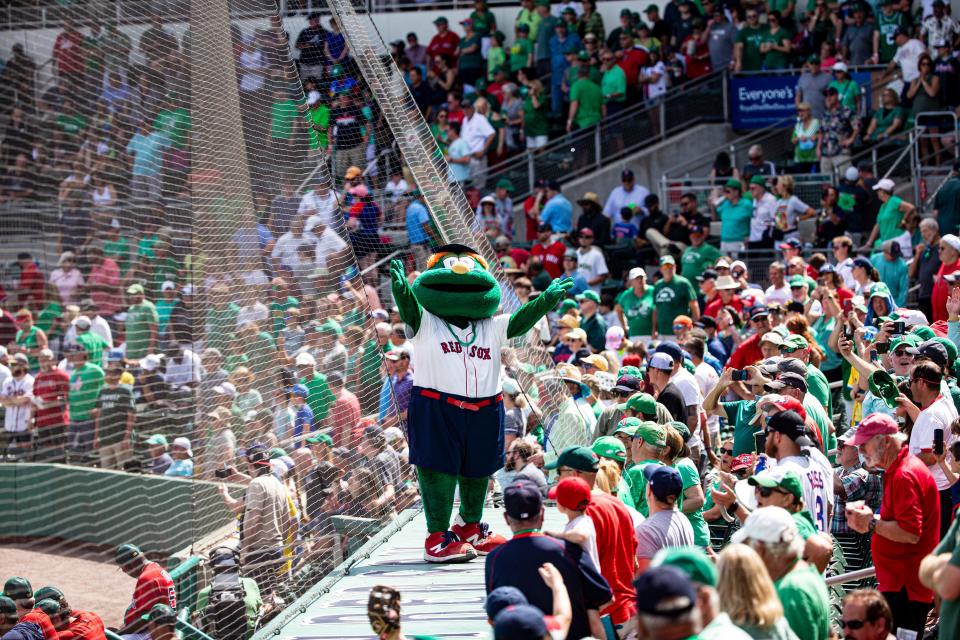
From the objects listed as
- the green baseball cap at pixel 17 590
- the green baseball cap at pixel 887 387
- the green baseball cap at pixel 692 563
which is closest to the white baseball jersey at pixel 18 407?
the green baseball cap at pixel 17 590

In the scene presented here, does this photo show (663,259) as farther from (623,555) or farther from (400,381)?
(623,555)

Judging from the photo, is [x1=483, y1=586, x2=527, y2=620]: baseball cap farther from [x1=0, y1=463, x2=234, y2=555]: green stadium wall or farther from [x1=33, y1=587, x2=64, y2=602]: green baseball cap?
[x1=0, y1=463, x2=234, y2=555]: green stadium wall

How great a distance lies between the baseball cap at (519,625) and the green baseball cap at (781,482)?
4.83 feet

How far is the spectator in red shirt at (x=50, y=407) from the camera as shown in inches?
446

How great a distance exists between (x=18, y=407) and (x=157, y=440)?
82.1 inches

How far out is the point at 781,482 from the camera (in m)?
5.14

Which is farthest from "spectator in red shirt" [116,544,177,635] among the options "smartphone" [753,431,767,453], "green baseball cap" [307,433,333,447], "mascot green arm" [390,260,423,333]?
"smartphone" [753,431,767,453]

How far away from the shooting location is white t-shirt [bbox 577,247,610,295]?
14.2 m

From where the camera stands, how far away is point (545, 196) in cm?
1617

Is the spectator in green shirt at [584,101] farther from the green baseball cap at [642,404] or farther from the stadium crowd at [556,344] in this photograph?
the green baseball cap at [642,404]

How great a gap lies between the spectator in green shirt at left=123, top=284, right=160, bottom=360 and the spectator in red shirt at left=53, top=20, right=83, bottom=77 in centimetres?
209

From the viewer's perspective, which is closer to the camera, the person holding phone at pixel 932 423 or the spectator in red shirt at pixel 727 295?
the person holding phone at pixel 932 423

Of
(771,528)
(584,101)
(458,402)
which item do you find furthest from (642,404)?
(584,101)

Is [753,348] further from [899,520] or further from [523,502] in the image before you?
[523,502]
